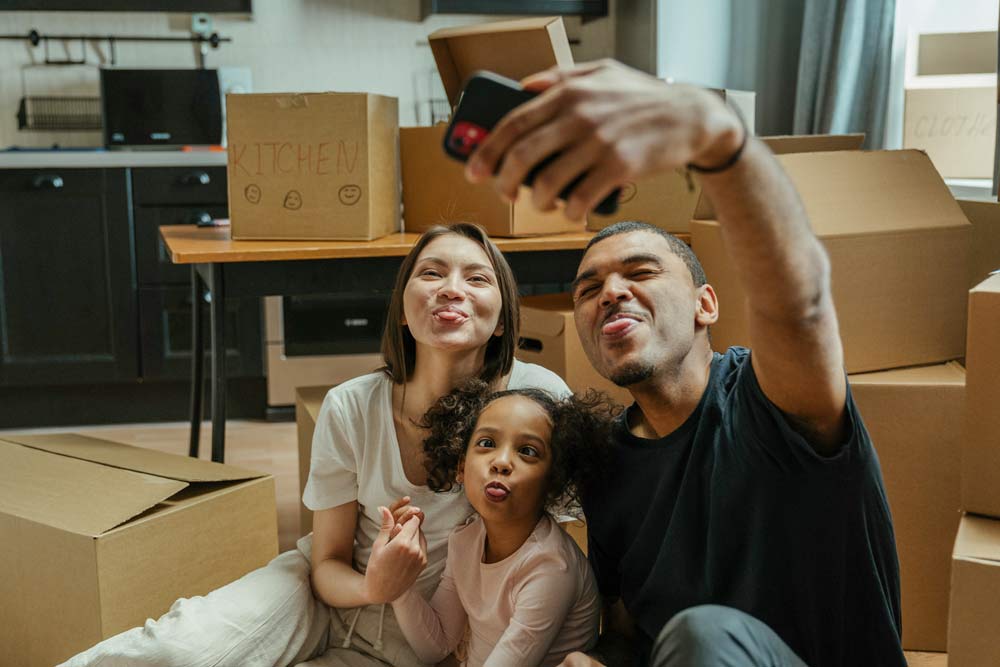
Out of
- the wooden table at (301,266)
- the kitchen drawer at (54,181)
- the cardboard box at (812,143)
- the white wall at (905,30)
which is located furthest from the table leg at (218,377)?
the white wall at (905,30)

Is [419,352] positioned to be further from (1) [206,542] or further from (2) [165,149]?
(2) [165,149]

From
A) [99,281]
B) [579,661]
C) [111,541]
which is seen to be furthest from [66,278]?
[579,661]

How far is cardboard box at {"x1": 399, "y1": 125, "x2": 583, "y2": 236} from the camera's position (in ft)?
7.77

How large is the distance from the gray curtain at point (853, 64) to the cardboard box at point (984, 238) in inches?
45.2

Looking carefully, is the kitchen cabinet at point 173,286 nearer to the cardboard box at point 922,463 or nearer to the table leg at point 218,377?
the table leg at point 218,377

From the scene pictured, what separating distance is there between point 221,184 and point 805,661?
2.95m

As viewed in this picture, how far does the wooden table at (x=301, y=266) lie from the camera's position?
7.07ft

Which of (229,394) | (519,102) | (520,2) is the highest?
(520,2)

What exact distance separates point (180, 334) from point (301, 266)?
69.0 inches

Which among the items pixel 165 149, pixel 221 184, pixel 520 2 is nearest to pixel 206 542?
pixel 221 184

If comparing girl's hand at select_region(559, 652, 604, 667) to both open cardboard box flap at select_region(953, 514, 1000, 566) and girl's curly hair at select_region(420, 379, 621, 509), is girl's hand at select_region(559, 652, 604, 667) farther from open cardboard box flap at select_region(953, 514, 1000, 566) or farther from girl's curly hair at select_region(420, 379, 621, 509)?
open cardboard box flap at select_region(953, 514, 1000, 566)

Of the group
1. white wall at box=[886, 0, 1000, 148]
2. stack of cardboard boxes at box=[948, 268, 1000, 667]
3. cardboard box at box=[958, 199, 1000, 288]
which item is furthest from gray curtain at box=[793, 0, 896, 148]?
stack of cardboard boxes at box=[948, 268, 1000, 667]

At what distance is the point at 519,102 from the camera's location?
2.65 feet

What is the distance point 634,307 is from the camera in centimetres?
131
